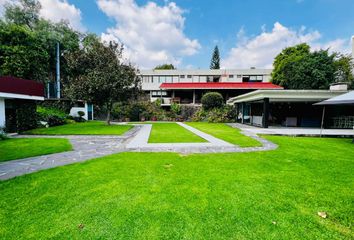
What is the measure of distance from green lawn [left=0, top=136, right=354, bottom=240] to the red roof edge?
383 inches

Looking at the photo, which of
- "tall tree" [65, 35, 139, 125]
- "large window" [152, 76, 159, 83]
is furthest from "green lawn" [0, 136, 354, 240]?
"large window" [152, 76, 159, 83]

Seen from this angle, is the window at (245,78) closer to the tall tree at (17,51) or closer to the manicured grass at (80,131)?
the manicured grass at (80,131)

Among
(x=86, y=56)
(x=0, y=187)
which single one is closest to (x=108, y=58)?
(x=86, y=56)

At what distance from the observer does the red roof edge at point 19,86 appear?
10496mm

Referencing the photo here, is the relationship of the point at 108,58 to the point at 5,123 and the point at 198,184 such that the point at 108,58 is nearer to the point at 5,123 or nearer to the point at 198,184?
the point at 5,123

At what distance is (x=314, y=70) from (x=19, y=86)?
1252 inches

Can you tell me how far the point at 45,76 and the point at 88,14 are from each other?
1511cm

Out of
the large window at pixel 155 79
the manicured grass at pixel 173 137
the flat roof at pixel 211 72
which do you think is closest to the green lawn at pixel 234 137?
the manicured grass at pixel 173 137

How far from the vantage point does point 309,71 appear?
24.3 m

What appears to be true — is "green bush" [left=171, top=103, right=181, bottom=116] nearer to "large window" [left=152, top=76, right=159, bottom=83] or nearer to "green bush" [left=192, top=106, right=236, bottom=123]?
"green bush" [left=192, top=106, right=236, bottom=123]

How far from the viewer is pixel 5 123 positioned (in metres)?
11.1

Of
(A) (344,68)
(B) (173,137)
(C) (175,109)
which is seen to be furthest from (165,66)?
(B) (173,137)

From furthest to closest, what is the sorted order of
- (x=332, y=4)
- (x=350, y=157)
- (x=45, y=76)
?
(x=45, y=76)
(x=332, y=4)
(x=350, y=157)

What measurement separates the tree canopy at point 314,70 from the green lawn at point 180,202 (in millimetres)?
24663
